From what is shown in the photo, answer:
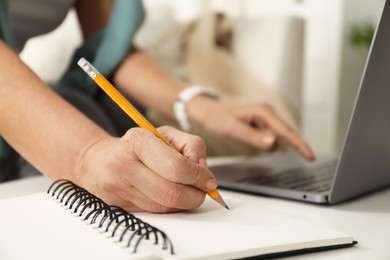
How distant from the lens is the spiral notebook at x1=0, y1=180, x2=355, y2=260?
0.36m

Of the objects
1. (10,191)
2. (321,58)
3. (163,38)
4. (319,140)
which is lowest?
(319,140)

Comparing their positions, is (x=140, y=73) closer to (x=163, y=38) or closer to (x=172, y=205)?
(x=172, y=205)

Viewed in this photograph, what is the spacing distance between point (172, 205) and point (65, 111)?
0.18 metres

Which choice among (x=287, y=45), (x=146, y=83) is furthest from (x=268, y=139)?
(x=287, y=45)

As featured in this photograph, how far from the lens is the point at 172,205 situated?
463mm

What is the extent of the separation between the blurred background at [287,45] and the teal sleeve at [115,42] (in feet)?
2.30

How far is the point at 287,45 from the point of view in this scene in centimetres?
175

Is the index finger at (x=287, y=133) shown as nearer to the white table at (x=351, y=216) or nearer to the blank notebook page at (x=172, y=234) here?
the white table at (x=351, y=216)

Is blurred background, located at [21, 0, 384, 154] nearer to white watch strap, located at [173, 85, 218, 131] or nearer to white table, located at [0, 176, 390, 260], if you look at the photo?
white watch strap, located at [173, 85, 218, 131]

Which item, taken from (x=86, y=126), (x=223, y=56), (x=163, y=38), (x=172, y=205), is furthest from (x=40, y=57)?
(x=172, y=205)

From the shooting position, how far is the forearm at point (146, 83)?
3.16ft

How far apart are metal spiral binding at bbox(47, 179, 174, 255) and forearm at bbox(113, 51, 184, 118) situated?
18.1 inches

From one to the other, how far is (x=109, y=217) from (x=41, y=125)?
0.19 m

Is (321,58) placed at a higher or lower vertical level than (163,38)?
lower
